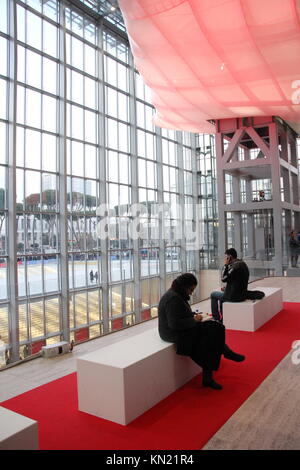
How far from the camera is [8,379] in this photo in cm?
503

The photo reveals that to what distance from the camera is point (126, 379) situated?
3590 mm

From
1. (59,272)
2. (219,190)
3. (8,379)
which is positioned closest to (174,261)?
(219,190)

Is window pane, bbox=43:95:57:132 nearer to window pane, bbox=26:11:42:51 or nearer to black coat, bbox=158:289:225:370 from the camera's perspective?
window pane, bbox=26:11:42:51

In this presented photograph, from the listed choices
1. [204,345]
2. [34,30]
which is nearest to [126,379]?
[204,345]

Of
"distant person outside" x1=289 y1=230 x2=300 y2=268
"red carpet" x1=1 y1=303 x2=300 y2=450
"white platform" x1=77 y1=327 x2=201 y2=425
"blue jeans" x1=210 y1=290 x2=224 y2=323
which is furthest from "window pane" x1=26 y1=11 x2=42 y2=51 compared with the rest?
"white platform" x1=77 y1=327 x2=201 y2=425

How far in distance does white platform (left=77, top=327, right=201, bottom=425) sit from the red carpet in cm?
10

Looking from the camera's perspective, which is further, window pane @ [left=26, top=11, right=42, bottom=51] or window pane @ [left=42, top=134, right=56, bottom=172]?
window pane @ [left=42, top=134, right=56, bottom=172]

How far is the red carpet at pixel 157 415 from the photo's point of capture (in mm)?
3176

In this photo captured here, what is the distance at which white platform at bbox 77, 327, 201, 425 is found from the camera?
3582mm

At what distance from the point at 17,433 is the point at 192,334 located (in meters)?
2.17

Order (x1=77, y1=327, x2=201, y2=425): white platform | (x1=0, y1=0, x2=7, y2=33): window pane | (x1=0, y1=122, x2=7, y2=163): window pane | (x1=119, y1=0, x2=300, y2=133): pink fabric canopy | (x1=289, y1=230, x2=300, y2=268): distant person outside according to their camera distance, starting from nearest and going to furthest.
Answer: (x1=77, y1=327, x2=201, y2=425): white platform < (x1=119, y1=0, x2=300, y2=133): pink fabric canopy < (x1=0, y1=122, x2=7, y2=163): window pane < (x1=0, y1=0, x2=7, y2=33): window pane < (x1=289, y1=230, x2=300, y2=268): distant person outside

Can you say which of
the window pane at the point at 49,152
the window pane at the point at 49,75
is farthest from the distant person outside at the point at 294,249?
the window pane at the point at 49,75

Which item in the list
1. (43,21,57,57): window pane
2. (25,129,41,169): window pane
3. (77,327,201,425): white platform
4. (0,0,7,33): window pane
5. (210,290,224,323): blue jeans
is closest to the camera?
(77,327,201,425): white platform

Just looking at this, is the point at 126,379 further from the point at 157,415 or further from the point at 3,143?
the point at 3,143
